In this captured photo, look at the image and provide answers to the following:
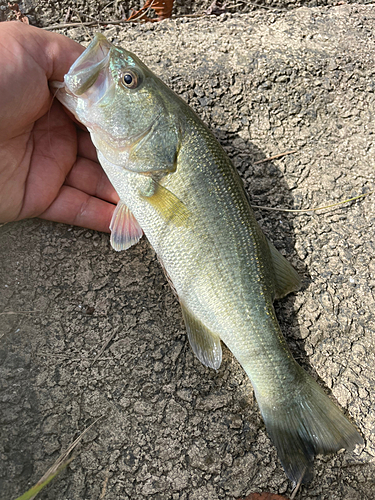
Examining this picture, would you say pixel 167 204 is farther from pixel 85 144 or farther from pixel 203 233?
pixel 85 144

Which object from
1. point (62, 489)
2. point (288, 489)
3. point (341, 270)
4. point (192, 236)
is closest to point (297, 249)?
point (341, 270)

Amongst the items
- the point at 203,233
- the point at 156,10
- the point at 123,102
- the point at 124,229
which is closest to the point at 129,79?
the point at 123,102

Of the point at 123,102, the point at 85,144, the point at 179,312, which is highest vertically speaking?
the point at 123,102

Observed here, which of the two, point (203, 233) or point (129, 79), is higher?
point (129, 79)

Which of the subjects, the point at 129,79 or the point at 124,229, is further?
the point at 124,229

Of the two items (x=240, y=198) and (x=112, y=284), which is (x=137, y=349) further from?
(x=240, y=198)

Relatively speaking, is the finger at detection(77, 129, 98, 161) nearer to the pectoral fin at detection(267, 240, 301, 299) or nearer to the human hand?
the human hand

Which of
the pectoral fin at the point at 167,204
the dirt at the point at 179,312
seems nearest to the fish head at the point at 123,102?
the pectoral fin at the point at 167,204
